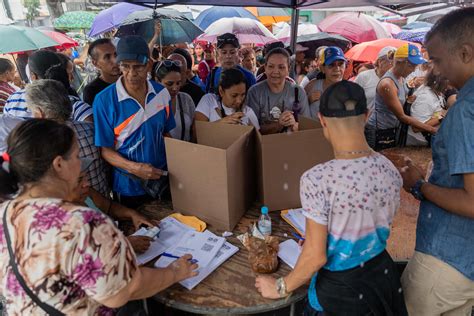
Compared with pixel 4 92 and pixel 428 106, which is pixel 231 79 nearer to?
pixel 428 106

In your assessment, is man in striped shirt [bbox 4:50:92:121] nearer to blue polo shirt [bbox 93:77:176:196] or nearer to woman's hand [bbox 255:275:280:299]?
blue polo shirt [bbox 93:77:176:196]

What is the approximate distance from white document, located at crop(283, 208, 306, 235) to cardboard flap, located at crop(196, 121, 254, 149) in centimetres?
53

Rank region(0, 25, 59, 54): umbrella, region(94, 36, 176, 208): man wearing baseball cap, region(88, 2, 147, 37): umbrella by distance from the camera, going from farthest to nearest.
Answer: region(88, 2, 147, 37): umbrella < region(0, 25, 59, 54): umbrella < region(94, 36, 176, 208): man wearing baseball cap

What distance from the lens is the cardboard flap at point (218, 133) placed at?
6.26 ft

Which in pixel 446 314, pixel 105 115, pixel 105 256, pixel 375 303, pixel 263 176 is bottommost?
pixel 446 314

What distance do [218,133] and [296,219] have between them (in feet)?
2.27

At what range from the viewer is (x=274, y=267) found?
1444 mm

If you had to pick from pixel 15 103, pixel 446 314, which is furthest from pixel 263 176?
pixel 15 103

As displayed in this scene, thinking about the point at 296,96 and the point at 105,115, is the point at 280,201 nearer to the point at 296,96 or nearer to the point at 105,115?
the point at 105,115

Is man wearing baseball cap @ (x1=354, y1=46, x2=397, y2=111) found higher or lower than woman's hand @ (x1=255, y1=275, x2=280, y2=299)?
higher

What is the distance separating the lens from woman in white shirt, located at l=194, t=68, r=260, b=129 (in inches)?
97.4

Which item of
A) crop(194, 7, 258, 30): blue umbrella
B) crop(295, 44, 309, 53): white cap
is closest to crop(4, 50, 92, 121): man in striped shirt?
crop(295, 44, 309, 53): white cap

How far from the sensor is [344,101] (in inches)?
43.7

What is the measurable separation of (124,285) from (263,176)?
935 mm
